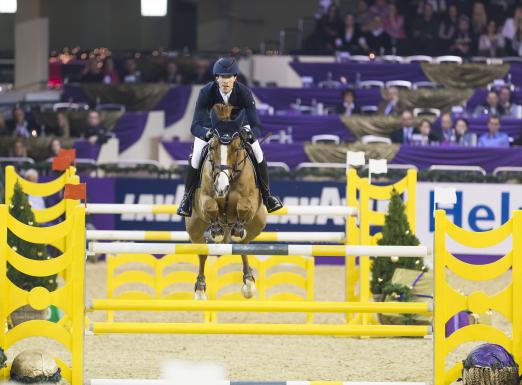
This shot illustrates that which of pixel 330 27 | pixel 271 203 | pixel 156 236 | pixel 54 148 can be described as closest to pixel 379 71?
pixel 330 27

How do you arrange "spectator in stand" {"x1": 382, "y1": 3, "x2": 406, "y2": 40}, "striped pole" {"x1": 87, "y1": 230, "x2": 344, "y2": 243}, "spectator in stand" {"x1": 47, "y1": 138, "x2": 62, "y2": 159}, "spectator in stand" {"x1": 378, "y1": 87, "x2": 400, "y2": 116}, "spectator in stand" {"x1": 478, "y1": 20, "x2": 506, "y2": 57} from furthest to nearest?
"spectator in stand" {"x1": 382, "y1": 3, "x2": 406, "y2": 40}
"spectator in stand" {"x1": 478, "y1": 20, "x2": 506, "y2": 57}
"spectator in stand" {"x1": 378, "y1": 87, "x2": 400, "y2": 116}
"spectator in stand" {"x1": 47, "y1": 138, "x2": 62, "y2": 159}
"striped pole" {"x1": 87, "y1": 230, "x2": 344, "y2": 243}

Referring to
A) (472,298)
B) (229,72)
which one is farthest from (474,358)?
(229,72)

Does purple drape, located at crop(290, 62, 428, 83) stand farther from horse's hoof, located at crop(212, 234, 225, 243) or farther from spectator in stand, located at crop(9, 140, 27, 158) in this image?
horse's hoof, located at crop(212, 234, 225, 243)

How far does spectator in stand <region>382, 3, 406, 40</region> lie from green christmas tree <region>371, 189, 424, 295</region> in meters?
10.8

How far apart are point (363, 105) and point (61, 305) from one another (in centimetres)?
1202

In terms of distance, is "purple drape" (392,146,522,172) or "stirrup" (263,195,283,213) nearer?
"stirrup" (263,195,283,213)

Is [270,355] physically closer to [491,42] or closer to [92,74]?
[92,74]

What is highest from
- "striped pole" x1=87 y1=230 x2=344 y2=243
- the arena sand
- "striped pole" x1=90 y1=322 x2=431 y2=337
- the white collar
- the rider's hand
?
the white collar

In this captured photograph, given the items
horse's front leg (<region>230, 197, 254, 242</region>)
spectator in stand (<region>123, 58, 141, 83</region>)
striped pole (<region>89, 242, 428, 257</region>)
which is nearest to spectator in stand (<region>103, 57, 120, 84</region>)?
spectator in stand (<region>123, 58, 141, 83</region>)

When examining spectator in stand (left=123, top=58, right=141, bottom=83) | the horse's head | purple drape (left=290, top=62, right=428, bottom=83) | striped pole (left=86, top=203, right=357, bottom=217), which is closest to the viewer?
the horse's head

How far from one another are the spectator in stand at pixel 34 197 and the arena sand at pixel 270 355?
3.25m

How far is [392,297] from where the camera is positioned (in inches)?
462

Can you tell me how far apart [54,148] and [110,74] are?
4.41 meters

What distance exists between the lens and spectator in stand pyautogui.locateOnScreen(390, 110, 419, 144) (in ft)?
58.7
